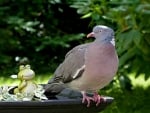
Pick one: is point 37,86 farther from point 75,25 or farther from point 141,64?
point 75,25

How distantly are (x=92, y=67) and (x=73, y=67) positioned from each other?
0.21 m

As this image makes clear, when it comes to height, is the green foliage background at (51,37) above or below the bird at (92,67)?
above

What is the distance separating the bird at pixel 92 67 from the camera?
301cm

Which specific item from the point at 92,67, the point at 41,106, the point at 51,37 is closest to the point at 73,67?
the point at 92,67

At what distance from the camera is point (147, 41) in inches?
206

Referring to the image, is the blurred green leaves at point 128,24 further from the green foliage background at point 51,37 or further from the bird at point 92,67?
the bird at point 92,67

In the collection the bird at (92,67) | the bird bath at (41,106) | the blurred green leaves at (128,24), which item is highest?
the blurred green leaves at (128,24)

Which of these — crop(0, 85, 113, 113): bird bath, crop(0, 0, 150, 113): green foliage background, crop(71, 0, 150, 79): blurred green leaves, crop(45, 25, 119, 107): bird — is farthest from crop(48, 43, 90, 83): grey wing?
crop(0, 0, 150, 113): green foliage background

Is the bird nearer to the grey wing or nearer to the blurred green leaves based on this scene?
the grey wing

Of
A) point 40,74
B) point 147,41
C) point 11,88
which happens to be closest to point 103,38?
point 11,88

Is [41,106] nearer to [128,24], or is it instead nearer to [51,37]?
[128,24]

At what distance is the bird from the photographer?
301cm

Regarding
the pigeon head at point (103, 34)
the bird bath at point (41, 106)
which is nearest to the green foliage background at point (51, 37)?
the pigeon head at point (103, 34)

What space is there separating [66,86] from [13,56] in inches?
201
